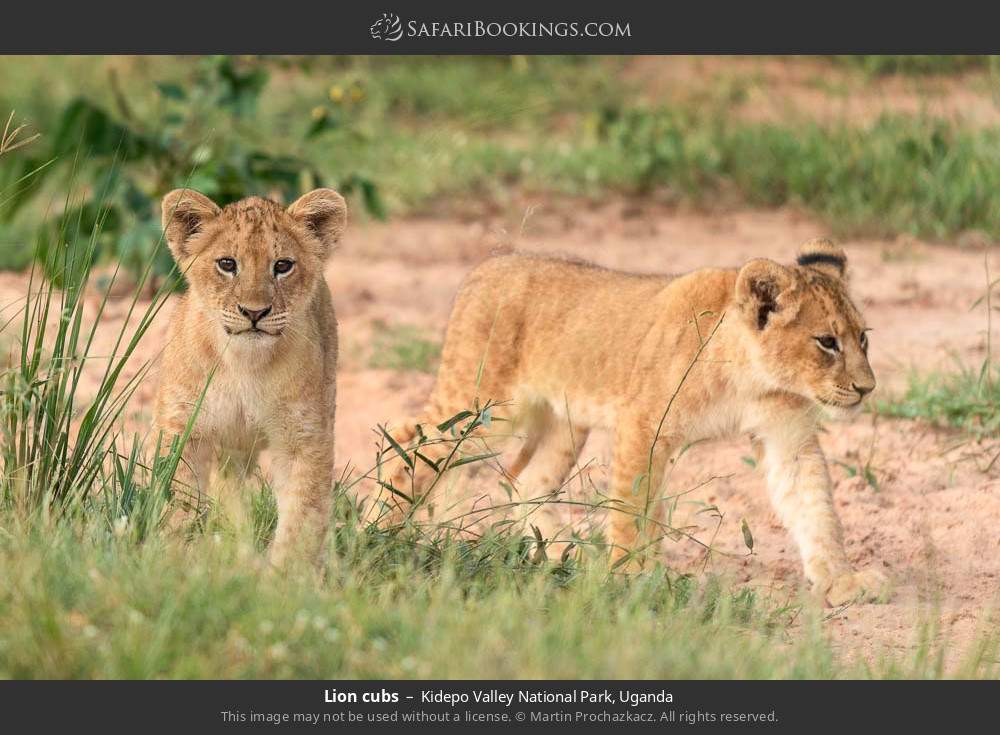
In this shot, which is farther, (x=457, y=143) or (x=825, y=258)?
(x=457, y=143)

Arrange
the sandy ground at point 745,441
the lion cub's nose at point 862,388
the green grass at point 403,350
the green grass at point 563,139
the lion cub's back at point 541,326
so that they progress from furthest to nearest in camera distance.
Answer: the green grass at point 563,139
the green grass at point 403,350
the lion cub's back at point 541,326
the sandy ground at point 745,441
the lion cub's nose at point 862,388

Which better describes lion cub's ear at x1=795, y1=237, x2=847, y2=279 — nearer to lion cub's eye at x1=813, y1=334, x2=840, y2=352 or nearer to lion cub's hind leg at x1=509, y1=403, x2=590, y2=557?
lion cub's eye at x1=813, y1=334, x2=840, y2=352

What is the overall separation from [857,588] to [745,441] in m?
1.79

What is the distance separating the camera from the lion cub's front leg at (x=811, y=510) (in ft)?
17.9

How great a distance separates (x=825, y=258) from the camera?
19.7 ft

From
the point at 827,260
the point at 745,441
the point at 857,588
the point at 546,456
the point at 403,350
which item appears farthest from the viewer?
the point at 403,350

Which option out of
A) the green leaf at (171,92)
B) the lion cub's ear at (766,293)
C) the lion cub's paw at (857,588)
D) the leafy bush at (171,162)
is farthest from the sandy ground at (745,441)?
the green leaf at (171,92)

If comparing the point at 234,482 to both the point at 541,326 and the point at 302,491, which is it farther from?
the point at 541,326

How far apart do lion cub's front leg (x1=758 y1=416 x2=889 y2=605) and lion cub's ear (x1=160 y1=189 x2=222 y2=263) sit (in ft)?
7.66

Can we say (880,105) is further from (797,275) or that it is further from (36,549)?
(36,549)

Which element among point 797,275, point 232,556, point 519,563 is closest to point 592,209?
point 797,275

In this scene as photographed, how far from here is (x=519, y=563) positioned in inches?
193

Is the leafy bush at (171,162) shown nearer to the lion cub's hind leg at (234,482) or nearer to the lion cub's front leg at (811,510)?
the lion cub's hind leg at (234,482)

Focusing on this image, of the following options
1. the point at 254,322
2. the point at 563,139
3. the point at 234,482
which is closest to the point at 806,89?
the point at 563,139
